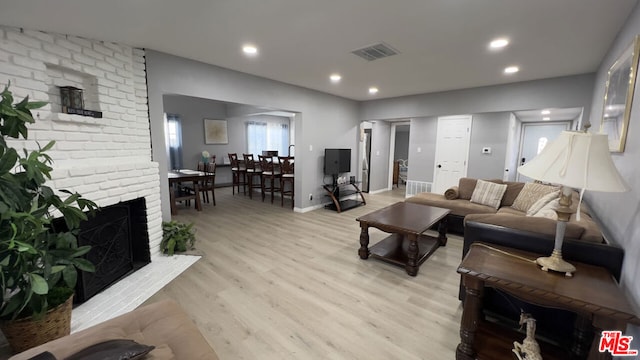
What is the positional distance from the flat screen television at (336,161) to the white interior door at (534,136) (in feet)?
20.5

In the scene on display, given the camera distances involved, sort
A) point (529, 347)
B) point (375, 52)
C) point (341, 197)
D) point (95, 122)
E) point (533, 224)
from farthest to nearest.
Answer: point (341, 197) < point (375, 52) < point (95, 122) < point (533, 224) < point (529, 347)

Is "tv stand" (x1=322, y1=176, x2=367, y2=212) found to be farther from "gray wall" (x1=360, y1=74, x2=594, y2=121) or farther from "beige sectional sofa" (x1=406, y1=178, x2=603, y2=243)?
"gray wall" (x1=360, y1=74, x2=594, y2=121)

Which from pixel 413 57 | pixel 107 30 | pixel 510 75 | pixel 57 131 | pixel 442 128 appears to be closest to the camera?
pixel 57 131

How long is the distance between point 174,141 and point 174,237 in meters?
4.89

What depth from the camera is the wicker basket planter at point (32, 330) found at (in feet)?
4.99

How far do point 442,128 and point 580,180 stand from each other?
5.01 metres

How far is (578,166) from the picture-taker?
1.29 meters

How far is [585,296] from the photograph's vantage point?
48.5 inches

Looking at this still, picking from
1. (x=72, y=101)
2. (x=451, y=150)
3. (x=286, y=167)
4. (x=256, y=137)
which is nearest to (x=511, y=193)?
(x=451, y=150)

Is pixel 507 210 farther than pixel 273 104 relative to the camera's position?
No

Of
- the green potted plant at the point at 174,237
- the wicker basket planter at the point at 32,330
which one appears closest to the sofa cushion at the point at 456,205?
the green potted plant at the point at 174,237

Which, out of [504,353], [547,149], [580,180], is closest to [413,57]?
[547,149]

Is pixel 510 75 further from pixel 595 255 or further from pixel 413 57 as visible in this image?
pixel 595 255

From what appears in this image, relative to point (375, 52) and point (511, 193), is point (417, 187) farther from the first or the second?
point (375, 52)
